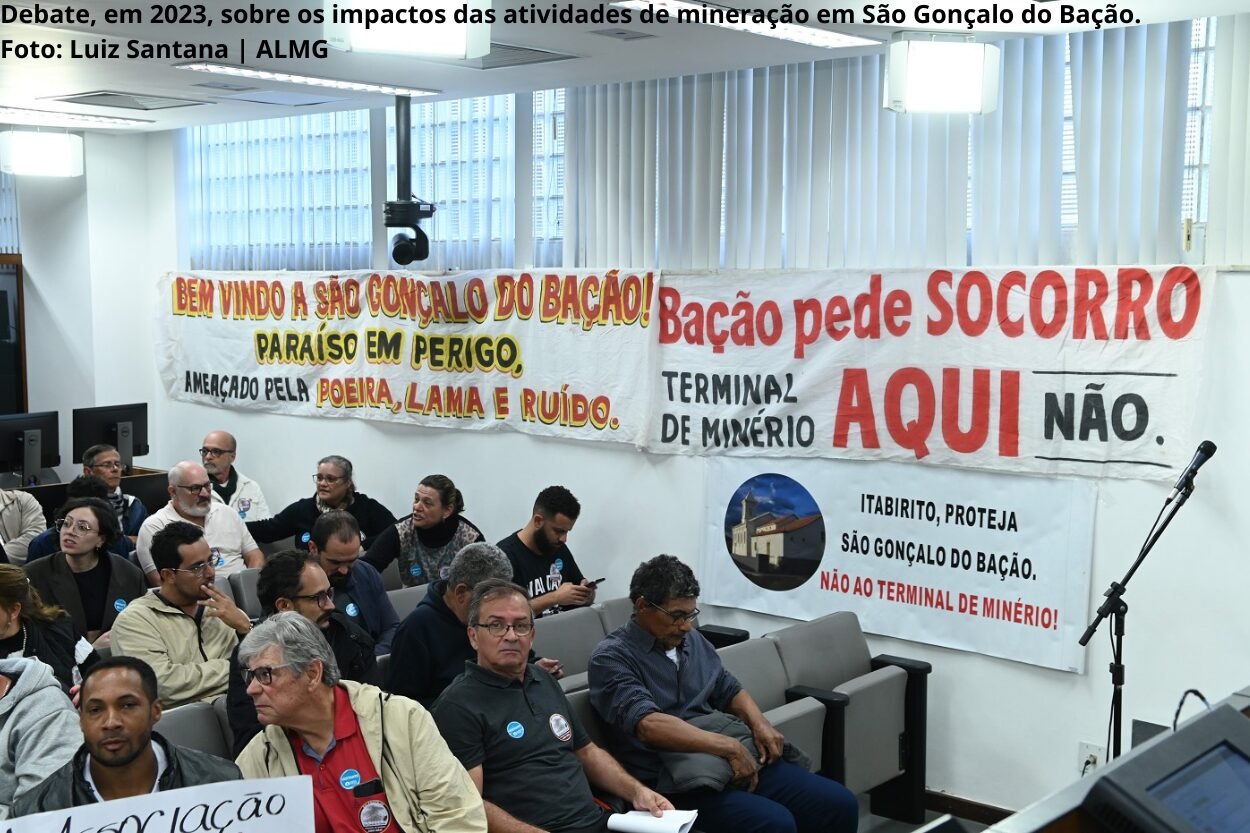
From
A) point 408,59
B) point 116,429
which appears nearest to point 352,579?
point 408,59

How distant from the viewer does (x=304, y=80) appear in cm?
622

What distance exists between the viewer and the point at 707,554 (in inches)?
252

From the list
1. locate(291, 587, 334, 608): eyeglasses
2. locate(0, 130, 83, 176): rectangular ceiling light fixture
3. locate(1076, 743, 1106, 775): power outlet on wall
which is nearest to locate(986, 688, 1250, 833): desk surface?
locate(291, 587, 334, 608): eyeglasses

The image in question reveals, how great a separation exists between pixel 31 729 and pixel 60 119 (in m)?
5.22

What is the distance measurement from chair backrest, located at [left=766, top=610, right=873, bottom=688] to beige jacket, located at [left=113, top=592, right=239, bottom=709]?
2149 mm

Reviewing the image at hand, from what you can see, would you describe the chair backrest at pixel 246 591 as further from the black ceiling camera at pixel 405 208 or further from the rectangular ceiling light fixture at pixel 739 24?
the rectangular ceiling light fixture at pixel 739 24

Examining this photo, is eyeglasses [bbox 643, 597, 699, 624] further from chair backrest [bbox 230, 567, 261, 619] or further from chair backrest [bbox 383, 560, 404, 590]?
chair backrest [bbox 383, 560, 404, 590]

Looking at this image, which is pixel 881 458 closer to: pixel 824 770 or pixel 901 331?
pixel 901 331

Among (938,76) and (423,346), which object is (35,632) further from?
(938,76)

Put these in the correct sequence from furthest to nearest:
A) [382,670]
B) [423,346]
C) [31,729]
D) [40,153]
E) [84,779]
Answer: [40,153] → [423,346] → [382,670] → [31,729] → [84,779]

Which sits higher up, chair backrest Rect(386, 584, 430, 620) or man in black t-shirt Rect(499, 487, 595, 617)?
man in black t-shirt Rect(499, 487, 595, 617)

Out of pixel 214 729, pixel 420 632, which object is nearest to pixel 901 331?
pixel 420 632

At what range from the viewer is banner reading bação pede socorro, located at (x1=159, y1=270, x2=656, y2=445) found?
22.1 ft

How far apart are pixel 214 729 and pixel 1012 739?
3.24 meters
